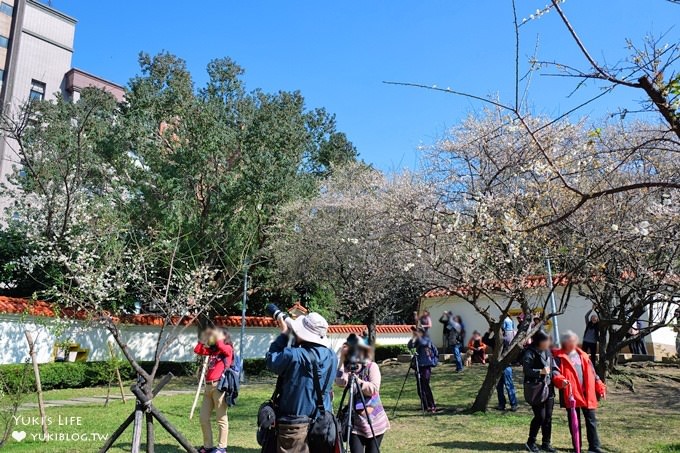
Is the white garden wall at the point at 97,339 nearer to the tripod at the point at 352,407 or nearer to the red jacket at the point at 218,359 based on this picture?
the red jacket at the point at 218,359

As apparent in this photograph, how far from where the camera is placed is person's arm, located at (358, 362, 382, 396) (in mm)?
5262

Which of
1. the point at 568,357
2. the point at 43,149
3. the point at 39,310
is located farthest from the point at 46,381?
the point at 568,357

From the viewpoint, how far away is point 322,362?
4.40 metres

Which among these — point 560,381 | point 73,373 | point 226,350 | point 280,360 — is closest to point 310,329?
point 280,360

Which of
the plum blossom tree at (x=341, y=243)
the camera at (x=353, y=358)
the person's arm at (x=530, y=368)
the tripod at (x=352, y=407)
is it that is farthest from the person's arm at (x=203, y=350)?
the plum blossom tree at (x=341, y=243)

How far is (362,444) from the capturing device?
17.4 feet

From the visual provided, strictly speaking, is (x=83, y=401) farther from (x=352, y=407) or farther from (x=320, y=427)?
(x=320, y=427)

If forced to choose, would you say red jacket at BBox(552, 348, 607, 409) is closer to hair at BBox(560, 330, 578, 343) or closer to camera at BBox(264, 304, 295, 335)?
hair at BBox(560, 330, 578, 343)

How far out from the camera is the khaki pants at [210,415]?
21.4 ft

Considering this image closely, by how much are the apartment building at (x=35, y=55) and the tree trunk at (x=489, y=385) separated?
29.7 meters

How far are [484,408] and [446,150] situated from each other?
5.85 meters

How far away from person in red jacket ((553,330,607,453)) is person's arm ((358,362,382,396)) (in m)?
2.73

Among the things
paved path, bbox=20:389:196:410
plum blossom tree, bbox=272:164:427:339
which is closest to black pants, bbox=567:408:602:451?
plum blossom tree, bbox=272:164:427:339

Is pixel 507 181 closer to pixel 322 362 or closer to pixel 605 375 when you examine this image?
pixel 605 375
